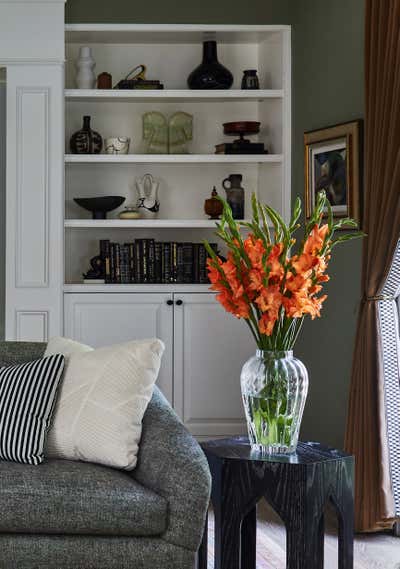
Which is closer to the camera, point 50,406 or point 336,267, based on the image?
point 50,406

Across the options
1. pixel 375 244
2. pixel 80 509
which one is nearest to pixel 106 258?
pixel 375 244

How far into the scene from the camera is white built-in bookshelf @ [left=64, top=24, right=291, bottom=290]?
548 cm

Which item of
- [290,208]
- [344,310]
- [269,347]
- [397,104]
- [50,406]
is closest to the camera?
[269,347]

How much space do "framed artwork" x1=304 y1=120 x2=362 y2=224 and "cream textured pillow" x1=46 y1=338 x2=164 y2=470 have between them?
1.54 metres

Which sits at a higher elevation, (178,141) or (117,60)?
(117,60)

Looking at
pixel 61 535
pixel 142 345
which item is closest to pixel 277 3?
pixel 142 345

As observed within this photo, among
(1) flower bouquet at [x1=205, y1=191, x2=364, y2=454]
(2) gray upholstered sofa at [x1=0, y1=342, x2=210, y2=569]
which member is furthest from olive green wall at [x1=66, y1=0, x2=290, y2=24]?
(2) gray upholstered sofa at [x1=0, y1=342, x2=210, y2=569]

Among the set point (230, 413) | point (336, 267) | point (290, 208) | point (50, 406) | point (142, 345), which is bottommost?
point (230, 413)

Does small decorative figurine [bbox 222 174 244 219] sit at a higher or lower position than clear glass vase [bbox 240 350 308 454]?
higher

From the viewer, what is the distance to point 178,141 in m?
5.43

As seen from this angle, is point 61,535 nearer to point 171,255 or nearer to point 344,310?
point 344,310

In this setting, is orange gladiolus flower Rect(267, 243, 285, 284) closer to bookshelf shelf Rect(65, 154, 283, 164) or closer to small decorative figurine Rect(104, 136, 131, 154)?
bookshelf shelf Rect(65, 154, 283, 164)

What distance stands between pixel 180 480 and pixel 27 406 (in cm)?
67

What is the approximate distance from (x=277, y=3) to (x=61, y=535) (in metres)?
3.56
